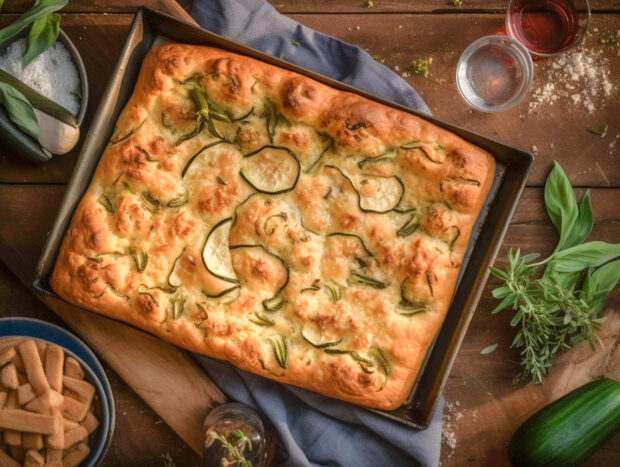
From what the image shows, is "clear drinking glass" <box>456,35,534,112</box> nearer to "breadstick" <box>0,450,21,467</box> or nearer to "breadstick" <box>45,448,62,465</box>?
"breadstick" <box>45,448,62,465</box>

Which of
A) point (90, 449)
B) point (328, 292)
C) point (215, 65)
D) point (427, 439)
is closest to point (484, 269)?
point (328, 292)

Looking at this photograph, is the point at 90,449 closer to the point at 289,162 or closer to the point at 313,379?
the point at 313,379

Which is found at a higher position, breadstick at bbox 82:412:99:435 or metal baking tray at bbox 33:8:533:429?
metal baking tray at bbox 33:8:533:429

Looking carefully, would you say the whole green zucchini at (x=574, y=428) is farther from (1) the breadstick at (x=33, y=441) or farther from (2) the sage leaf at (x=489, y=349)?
(1) the breadstick at (x=33, y=441)

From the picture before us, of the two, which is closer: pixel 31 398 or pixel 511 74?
pixel 31 398

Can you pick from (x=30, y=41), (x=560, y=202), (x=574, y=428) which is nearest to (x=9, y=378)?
(x=30, y=41)

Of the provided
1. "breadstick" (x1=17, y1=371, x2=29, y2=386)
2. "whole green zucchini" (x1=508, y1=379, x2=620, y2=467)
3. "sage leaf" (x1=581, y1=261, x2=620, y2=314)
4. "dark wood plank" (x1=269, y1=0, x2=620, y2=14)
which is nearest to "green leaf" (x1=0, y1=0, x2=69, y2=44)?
"dark wood plank" (x1=269, y1=0, x2=620, y2=14)
